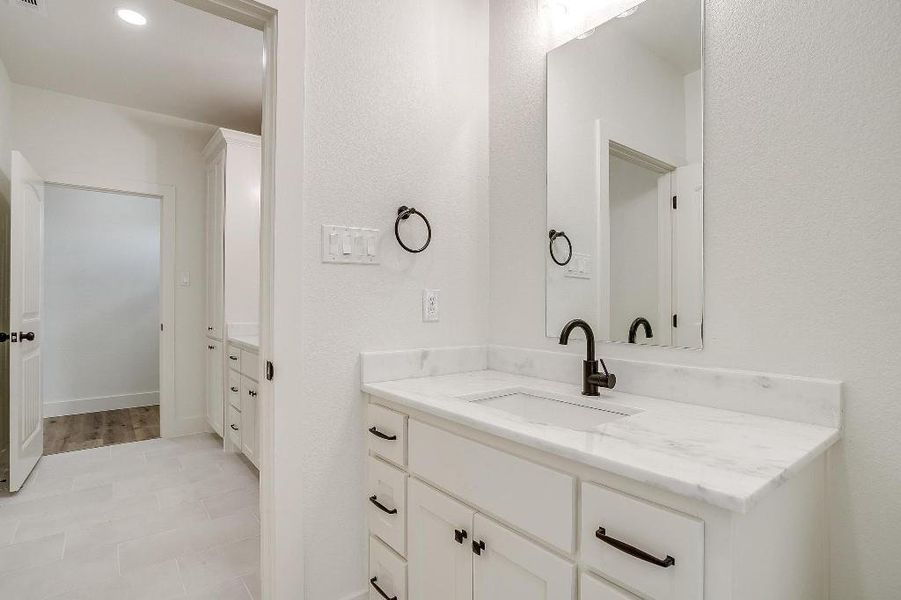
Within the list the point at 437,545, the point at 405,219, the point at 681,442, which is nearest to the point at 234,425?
the point at 405,219

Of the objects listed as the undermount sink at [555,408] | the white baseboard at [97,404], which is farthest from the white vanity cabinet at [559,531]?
the white baseboard at [97,404]

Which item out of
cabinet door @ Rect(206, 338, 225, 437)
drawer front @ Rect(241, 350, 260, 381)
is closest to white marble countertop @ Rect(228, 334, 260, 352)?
drawer front @ Rect(241, 350, 260, 381)

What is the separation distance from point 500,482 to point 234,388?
2.65 meters

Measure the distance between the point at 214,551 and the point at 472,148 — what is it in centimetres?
210

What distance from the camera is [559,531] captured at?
904 mm

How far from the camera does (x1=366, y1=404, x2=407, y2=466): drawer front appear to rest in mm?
1375

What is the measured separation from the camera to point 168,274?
3.74 meters

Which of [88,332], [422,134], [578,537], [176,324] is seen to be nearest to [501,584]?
[578,537]

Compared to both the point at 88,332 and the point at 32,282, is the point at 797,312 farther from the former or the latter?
the point at 88,332

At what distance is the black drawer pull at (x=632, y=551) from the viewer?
0.72 meters

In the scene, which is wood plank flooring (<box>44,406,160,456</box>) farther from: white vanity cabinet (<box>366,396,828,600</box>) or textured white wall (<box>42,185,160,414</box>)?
white vanity cabinet (<box>366,396,828,600</box>)

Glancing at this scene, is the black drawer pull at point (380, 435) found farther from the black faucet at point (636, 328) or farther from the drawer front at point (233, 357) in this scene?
the drawer front at point (233, 357)

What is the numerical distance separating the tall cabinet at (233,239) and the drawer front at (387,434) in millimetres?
2257

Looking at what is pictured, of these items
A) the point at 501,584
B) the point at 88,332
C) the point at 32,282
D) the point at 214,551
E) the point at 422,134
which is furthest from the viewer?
the point at 88,332
